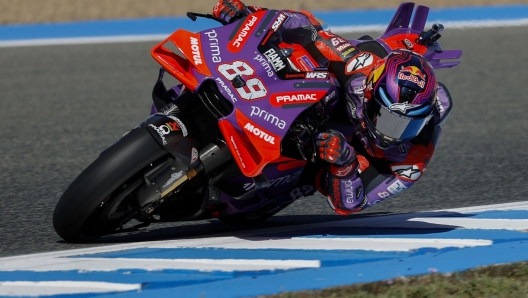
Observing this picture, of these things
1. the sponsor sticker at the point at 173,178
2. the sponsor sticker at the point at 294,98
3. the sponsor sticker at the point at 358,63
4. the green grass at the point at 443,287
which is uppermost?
the sponsor sticker at the point at 294,98

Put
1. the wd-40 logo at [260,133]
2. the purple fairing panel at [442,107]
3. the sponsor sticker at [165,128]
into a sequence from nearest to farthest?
the wd-40 logo at [260,133] → the sponsor sticker at [165,128] → the purple fairing panel at [442,107]

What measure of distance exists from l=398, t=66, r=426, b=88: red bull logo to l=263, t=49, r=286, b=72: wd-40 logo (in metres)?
0.58

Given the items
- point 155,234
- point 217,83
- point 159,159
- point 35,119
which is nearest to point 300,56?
point 217,83

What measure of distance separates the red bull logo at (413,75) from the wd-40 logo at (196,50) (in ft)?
3.21

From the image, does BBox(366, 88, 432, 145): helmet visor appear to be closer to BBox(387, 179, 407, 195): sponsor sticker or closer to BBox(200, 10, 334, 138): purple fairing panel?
BBox(200, 10, 334, 138): purple fairing panel

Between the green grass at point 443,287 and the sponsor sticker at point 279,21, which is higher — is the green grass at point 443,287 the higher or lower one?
the lower one

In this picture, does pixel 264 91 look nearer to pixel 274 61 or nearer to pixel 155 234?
pixel 274 61

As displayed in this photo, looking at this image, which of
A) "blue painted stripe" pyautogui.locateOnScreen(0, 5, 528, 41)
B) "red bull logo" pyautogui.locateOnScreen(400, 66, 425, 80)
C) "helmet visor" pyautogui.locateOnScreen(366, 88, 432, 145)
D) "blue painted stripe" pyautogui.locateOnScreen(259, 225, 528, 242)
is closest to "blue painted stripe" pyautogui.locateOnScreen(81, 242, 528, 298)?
"blue painted stripe" pyautogui.locateOnScreen(259, 225, 528, 242)

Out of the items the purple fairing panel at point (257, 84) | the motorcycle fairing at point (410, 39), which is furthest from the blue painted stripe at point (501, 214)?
the purple fairing panel at point (257, 84)

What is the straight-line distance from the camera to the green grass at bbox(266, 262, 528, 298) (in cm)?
355

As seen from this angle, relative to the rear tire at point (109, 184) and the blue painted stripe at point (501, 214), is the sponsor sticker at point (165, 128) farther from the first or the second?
the blue painted stripe at point (501, 214)

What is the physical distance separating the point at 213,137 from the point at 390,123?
87 cm

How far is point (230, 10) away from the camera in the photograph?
4.85 m

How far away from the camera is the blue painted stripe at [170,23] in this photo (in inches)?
481
